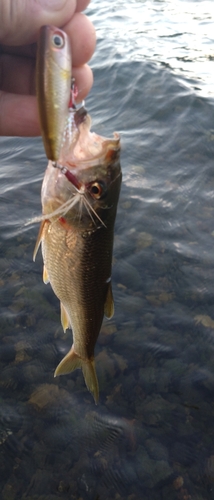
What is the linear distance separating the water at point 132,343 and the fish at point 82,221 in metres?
1.87

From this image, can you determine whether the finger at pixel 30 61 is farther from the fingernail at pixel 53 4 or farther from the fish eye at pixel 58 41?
the fish eye at pixel 58 41

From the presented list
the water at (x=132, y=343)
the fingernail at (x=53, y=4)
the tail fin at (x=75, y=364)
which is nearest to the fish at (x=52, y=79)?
the fingernail at (x=53, y=4)

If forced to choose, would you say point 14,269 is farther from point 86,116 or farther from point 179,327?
point 86,116

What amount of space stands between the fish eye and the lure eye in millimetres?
713

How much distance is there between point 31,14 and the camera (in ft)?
6.83

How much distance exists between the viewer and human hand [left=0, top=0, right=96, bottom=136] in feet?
6.81

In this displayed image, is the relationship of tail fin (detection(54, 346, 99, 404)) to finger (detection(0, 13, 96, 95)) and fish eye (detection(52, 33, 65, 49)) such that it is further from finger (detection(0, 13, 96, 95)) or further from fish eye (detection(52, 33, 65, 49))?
fish eye (detection(52, 33, 65, 49))

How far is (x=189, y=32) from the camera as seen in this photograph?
42.2 ft

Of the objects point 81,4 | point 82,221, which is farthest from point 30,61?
point 82,221

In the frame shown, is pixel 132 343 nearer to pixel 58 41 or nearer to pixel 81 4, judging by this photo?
pixel 81 4

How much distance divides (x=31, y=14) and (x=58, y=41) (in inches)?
23.8

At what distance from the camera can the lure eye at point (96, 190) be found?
2193 millimetres

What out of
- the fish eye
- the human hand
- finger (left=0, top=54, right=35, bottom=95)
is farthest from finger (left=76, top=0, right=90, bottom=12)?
the fish eye

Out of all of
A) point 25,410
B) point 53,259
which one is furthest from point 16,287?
point 53,259
